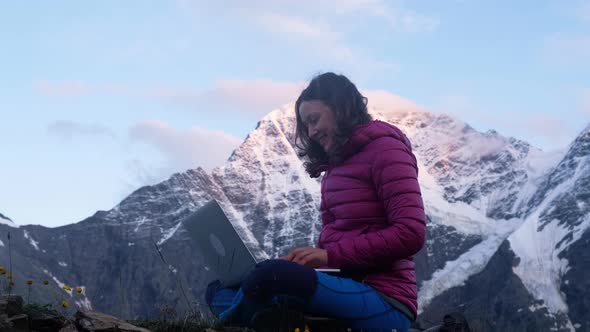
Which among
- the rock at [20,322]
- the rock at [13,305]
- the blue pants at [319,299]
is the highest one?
the rock at [13,305]

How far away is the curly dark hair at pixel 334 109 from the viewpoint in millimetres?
7609

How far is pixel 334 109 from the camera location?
765 centimetres

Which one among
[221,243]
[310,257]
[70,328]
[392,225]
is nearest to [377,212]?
[392,225]

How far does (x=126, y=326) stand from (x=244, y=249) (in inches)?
44.3

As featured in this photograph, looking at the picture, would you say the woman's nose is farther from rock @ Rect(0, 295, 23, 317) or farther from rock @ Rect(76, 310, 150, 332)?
rock @ Rect(0, 295, 23, 317)

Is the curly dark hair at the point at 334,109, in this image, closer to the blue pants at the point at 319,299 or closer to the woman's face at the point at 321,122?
the woman's face at the point at 321,122

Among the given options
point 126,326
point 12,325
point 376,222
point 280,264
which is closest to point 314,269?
point 280,264

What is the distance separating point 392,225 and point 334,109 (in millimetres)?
1346

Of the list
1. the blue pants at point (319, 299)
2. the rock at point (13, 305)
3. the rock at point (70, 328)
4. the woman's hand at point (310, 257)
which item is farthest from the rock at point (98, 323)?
the woman's hand at point (310, 257)

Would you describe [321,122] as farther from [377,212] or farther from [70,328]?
[70,328]

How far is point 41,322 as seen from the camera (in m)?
7.27

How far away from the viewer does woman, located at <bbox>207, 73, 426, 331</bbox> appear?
261 inches

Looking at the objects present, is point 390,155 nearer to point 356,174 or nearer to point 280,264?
point 356,174

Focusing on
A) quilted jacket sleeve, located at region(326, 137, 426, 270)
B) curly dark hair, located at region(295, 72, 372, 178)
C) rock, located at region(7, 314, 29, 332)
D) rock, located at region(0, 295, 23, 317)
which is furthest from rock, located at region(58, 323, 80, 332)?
curly dark hair, located at region(295, 72, 372, 178)
